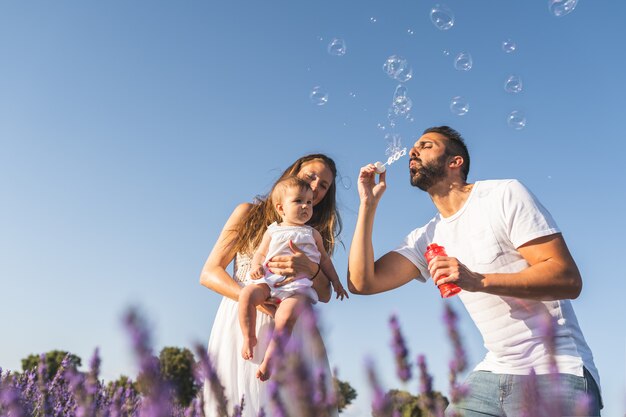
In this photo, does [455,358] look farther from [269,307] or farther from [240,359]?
[240,359]

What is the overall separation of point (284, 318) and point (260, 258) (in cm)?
66

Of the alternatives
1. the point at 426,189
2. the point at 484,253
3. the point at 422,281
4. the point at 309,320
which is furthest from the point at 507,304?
the point at 309,320

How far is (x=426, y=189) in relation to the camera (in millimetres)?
4602

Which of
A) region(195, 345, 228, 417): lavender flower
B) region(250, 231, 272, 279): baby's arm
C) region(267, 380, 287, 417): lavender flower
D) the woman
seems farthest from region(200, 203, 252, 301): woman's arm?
region(195, 345, 228, 417): lavender flower

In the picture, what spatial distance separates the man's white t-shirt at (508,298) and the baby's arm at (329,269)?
82 centimetres

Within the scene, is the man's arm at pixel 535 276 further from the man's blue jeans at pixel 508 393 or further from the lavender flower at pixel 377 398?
the lavender flower at pixel 377 398

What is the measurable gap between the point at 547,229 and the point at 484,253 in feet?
1.44

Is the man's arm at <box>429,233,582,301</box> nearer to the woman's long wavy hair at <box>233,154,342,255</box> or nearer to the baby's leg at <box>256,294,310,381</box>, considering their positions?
the baby's leg at <box>256,294,310,381</box>

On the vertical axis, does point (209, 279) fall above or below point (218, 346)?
above

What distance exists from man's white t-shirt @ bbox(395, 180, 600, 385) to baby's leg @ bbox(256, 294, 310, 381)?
4.00 ft

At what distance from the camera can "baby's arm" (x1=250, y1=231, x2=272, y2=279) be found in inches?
156

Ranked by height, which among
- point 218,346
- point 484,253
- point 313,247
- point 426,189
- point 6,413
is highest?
point 426,189

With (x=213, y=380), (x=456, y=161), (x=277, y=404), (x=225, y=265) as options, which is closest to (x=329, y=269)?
(x=225, y=265)

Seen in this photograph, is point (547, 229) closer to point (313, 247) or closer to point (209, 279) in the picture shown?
point (313, 247)
